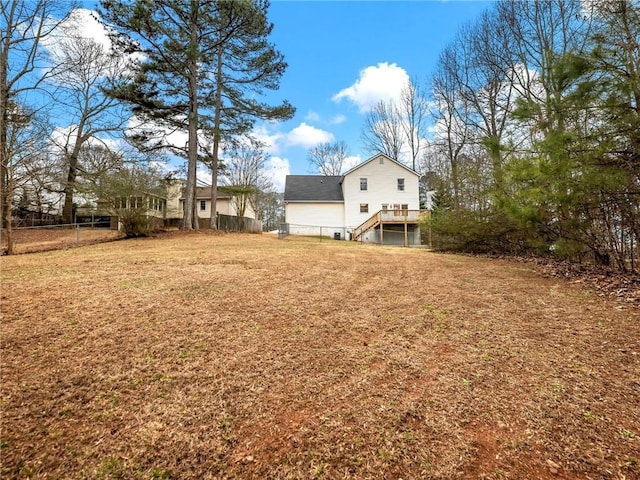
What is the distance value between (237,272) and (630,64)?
742 cm

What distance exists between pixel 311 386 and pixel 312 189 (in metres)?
24.5

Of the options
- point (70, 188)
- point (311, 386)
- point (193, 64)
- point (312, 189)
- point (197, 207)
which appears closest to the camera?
point (311, 386)

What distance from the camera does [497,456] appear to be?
5.65ft

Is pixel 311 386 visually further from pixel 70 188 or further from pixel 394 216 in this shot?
pixel 70 188

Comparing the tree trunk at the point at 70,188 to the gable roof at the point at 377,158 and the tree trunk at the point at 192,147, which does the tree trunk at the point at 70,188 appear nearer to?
the tree trunk at the point at 192,147

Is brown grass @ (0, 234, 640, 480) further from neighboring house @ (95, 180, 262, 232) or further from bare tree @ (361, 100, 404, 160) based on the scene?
bare tree @ (361, 100, 404, 160)

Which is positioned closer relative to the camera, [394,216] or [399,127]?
[394,216]

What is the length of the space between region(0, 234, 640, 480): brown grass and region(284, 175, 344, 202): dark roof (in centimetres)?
2103

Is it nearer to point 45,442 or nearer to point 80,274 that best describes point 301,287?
point 45,442

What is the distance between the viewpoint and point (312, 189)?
86.0 feet

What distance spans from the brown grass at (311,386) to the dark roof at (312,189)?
2103 centimetres

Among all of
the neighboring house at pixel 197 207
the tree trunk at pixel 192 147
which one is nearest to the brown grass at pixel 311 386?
the tree trunk at pixel 192 147

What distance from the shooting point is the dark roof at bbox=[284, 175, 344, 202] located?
25281 millimetres

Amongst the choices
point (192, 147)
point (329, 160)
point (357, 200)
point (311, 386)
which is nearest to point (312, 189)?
point (357, 200)
